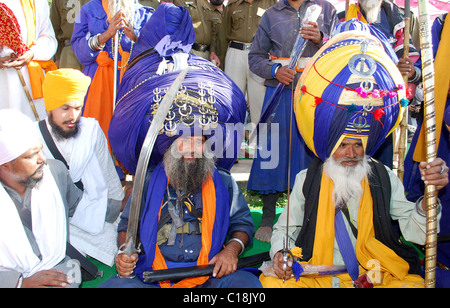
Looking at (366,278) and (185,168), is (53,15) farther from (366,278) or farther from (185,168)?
(366,278)

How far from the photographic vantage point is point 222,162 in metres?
3.26

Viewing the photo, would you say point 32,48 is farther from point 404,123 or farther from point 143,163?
point 404,123

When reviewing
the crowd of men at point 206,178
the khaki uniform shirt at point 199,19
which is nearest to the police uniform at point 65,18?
the khaki uniform shirt at point 199,19

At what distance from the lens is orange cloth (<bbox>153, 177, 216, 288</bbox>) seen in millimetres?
2783

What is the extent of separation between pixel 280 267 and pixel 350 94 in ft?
3.66

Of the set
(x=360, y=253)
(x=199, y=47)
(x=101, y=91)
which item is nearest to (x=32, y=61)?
(x=101, y=91)

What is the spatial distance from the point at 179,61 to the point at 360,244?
1722mm

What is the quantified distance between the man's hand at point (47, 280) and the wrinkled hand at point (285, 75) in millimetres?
2258

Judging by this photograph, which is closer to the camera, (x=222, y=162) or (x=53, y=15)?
(x=222, y=162)

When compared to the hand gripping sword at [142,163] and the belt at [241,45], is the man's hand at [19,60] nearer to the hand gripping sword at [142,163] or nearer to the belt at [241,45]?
the hand gripping sword at [142,163]

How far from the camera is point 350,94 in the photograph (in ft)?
8.50
